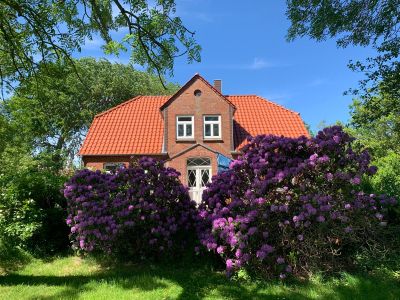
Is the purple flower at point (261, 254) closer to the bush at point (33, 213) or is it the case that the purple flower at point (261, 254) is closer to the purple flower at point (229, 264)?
the purple flower at point (229, 264)

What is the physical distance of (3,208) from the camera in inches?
327

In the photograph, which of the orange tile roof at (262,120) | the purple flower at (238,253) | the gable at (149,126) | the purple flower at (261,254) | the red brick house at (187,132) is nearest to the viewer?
the purple flower at (261,254)

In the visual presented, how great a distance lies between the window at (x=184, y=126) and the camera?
80.8 feet

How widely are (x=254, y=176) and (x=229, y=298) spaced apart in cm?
260

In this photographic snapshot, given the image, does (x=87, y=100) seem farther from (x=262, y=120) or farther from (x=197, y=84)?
(x=262, y=120)

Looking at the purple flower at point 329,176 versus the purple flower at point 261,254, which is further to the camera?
the purple flower at point 329,176

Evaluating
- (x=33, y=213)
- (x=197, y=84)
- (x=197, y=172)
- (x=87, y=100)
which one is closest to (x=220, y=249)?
A: (x=33, y=213)

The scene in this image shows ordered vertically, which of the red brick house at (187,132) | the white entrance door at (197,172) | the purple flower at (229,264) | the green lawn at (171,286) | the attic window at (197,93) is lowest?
the green lawn at (171,286)

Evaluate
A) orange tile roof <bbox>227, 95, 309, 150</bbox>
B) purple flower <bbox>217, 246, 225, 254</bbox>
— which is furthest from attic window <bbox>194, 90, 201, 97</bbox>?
purple flower <bbox>217, 246, 225, 254</bbox>

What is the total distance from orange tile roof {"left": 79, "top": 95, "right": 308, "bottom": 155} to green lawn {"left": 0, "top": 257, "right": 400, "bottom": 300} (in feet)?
54.9

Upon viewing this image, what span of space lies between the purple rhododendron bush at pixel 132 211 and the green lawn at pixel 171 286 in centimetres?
53

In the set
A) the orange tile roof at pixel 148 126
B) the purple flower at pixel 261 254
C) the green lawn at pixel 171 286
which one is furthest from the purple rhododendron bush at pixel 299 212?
the orange tile roof at pixel 148 126

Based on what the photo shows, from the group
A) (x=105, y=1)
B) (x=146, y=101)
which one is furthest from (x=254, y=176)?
(x=146, y=101)

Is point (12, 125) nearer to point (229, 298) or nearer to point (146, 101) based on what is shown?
point (229, 298)
